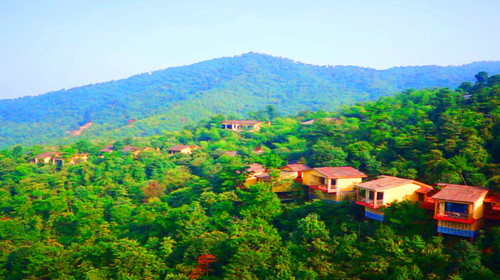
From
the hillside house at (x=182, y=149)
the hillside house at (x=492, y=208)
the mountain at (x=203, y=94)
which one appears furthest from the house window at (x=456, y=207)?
the mountain at (x=203, y=94)

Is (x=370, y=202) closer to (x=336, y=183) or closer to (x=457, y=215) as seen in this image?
(x=336, y=183)

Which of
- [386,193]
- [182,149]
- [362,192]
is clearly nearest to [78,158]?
[182,149]

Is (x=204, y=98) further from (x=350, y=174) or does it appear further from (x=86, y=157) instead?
(x=350, y=174)

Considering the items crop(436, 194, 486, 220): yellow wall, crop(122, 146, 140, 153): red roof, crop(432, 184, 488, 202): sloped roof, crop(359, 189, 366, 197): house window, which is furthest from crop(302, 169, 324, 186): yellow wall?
crop(122, 146, 140, 153): red roof

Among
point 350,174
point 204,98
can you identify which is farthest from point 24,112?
point 350,174

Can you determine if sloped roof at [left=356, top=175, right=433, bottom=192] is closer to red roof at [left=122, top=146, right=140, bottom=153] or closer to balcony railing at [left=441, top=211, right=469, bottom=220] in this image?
balcony railing at [left=441, top=211, right=469, bottom=220]

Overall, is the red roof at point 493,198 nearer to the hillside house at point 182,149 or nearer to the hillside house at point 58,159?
the hillside house at point 182,149
